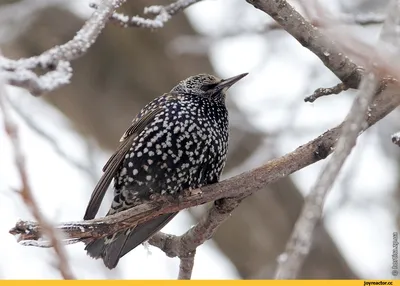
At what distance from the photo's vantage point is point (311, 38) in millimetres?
3477

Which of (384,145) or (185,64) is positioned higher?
(185,64)

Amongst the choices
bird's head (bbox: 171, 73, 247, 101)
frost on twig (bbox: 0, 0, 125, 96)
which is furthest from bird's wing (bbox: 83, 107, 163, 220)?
frost on twig (bbox: 0, 0, 125, 96)

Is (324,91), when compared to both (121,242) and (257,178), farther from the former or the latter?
(121,242)

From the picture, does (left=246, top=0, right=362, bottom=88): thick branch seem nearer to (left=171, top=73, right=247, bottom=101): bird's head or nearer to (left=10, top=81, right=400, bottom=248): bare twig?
(left=10, top=81, right=400, bottom=248): bare twig

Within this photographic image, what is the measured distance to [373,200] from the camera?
729 centimetres

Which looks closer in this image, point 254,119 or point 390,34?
point 390,34

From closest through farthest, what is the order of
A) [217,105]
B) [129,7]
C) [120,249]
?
[120,249] → [217,105] → [129,7]

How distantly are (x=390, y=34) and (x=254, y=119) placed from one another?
5352 millimetres

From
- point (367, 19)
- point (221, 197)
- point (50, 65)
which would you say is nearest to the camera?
point (50, 65)

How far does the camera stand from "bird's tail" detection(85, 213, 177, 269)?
4.29 meters

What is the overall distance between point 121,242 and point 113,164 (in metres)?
0.47

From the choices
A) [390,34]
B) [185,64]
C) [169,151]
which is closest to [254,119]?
[185,64]

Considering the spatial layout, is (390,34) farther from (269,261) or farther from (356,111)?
(269,261)

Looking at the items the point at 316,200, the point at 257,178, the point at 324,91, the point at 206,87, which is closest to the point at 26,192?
the point at 316,200
